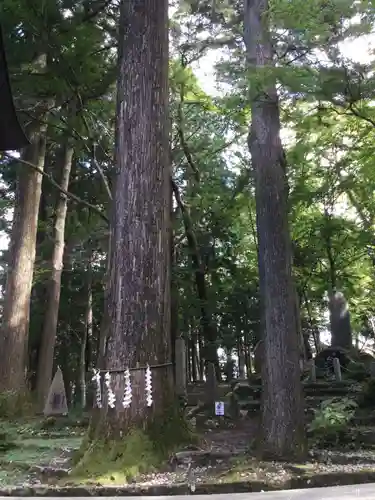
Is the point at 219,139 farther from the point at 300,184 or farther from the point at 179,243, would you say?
the point at 179,243

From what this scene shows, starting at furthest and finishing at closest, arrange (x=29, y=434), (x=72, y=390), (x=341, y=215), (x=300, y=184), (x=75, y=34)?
(x=72, y=390) < (x=341, y=215) < (x=300, y=184) < (x=75, y=34) < (x=29, y=434)

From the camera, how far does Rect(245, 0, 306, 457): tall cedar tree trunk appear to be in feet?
19.6

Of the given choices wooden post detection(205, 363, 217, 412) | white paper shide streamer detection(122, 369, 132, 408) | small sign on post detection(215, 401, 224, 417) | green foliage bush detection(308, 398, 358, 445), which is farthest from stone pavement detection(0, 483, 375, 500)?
wooden post detection(205, 363, 217, 412)

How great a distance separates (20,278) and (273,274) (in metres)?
7.12

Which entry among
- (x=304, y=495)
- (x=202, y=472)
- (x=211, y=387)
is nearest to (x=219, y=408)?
(x=211, y=387)

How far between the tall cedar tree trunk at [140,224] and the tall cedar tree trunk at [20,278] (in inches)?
250

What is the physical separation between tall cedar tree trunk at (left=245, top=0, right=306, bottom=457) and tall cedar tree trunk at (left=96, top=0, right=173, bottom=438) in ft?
4.76

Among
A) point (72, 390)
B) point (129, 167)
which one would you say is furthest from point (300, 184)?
point (72, 390)

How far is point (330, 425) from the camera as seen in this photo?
255 inches

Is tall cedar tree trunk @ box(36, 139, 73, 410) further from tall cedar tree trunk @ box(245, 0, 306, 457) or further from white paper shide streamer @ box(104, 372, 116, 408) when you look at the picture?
white paper shide streamer @ box(104, 372, 116, 408)

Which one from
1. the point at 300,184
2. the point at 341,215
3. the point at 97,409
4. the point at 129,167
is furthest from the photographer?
the point at 341,215

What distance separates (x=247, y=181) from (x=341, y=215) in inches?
214

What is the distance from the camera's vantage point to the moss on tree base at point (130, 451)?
4.75 metres

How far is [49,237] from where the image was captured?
15.4 metres
